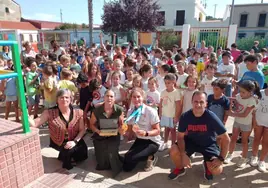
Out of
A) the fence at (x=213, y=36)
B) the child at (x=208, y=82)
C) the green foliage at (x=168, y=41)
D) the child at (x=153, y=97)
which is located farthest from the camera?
the green foliage at (x=168, y=41)

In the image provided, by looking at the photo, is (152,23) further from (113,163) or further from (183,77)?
(113,163)

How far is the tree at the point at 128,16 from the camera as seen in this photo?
24.7m

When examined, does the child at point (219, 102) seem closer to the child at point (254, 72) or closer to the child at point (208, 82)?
the child at point (208, 82)

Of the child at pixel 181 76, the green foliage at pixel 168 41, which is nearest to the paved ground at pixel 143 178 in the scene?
the child at pixel 181 76

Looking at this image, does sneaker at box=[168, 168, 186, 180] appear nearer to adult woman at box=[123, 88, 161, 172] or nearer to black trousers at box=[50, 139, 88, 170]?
adult woman at box=[123, 88, 161, 172]

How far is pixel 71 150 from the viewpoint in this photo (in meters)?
3.04

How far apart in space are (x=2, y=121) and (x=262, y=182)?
367 cm

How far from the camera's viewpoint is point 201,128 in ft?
9.36

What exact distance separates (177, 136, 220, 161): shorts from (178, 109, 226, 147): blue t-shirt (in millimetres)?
42

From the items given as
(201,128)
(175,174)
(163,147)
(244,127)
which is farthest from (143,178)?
(244,127)

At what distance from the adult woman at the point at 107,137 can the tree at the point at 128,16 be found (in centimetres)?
2327

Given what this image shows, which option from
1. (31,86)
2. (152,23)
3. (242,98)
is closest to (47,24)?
(152,23)

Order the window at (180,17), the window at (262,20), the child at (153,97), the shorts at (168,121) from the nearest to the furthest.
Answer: the shorts at (168,121) → the child at (153,97) → the window at (262,20) → the window at (180,17)

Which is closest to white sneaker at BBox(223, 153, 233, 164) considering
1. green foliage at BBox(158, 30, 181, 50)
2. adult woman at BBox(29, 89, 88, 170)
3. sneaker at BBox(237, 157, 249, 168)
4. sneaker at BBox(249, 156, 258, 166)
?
sneaker at BBox(237, 157, 249, 168)
